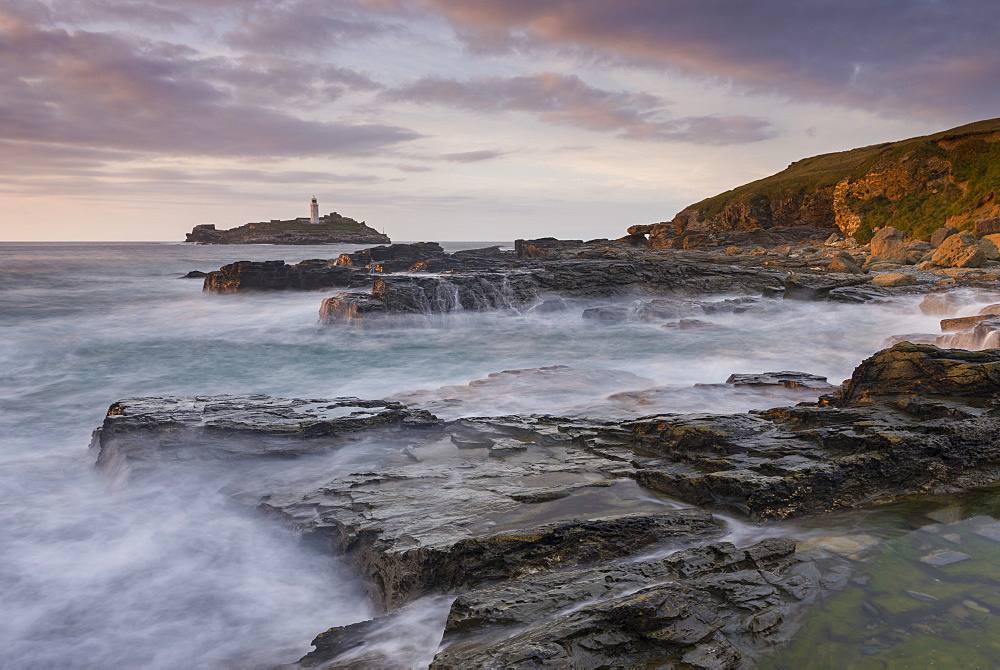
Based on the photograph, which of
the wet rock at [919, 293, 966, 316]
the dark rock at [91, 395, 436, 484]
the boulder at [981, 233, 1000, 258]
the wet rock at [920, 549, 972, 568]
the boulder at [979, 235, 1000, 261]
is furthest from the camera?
the boulder at [981, 233, 1000, 258]

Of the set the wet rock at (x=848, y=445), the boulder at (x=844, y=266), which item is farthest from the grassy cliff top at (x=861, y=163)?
the wet rock at (x=848, y=445)

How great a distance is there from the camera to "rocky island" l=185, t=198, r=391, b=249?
163875 millimetres

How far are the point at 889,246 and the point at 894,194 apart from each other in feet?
57.7

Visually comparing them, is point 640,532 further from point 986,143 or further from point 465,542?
point 986,143

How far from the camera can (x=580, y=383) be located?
1227cm

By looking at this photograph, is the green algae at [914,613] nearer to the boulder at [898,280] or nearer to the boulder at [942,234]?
the boulder at [898,280]

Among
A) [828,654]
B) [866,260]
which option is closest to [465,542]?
[828,654]

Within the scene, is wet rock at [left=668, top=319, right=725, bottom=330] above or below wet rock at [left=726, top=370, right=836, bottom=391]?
below

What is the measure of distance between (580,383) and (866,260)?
→ 90.3ft

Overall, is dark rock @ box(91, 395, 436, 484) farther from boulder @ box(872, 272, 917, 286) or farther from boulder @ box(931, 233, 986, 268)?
boulder @ box(931, 233, 986, 268)

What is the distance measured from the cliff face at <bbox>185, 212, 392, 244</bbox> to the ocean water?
138246mm

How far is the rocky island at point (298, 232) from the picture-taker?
538 ft

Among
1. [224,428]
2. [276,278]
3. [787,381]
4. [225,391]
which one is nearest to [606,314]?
[787,381]

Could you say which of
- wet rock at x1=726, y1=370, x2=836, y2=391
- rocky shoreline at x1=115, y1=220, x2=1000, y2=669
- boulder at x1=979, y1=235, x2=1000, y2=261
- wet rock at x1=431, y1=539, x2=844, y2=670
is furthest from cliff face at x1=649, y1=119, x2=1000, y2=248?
wet rock at x1=431, y1=539, x2=844, y2=670
